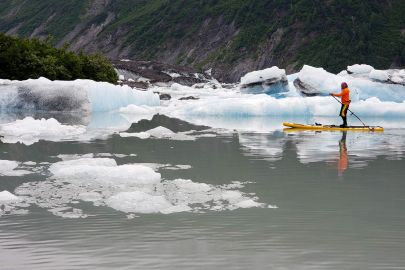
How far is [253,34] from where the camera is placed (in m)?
120

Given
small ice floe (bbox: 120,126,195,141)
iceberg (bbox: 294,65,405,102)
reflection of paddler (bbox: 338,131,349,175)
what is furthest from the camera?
iceberg (bbox: 294,65,405,102)

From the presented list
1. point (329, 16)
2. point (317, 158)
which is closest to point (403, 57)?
point (329, 16)

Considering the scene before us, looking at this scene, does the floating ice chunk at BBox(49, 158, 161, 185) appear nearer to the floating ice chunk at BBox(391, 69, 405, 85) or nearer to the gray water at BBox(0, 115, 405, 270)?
the gray water at BBox(0, 115, 405, 270)

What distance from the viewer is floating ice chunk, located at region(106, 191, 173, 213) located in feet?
25.6

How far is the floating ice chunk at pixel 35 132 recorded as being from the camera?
1611 centimetres

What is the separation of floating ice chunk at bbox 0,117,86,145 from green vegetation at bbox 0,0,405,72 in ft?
298

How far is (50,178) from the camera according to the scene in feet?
32.6

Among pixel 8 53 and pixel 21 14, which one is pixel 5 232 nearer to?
pixel 8 53

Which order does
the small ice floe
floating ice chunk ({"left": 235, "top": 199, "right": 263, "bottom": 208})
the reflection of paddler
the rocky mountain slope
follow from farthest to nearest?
the rocky mountain slope < the small ice floe < the reflection of paddler < floating ice chunk ({"left": 235, "top": 199, "right": 263, "bottom": 208})

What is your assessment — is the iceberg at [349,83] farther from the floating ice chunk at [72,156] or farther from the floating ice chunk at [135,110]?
the floating ice chunk at [72,156]

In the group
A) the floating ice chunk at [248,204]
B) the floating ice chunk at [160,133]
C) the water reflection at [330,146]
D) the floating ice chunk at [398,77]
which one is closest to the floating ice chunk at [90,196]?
the floating ice chunk at [248,204]

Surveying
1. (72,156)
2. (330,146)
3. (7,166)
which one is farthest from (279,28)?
(7,166)

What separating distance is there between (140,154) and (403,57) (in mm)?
102125

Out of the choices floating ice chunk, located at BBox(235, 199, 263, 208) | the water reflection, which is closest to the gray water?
floating ice chunk, located at BBox(235, 199, 263, 208)
